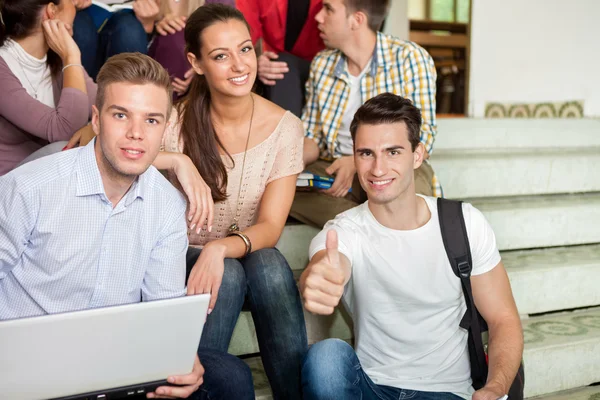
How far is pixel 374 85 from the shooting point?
239cm

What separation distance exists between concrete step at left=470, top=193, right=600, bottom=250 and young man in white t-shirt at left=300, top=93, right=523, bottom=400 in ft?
3.09

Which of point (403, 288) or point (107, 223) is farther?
point (403, 288)

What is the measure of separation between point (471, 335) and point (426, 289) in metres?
0.16

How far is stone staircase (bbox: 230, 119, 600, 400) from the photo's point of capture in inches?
85.0

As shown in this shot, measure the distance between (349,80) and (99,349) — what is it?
1.55 m

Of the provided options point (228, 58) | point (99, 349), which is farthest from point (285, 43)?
point (99, 349)

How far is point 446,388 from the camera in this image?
1639 millimetres

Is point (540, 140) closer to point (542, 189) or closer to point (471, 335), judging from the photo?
point (542, 189)

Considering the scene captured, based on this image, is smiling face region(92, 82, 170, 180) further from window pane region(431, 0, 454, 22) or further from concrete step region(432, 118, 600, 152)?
window pane region(431, 0, 454, 22)

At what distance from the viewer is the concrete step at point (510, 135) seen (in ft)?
10.4

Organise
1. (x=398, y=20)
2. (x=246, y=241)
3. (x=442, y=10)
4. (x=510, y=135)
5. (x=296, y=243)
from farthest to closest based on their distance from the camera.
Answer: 1. (x=442, y=10)
2. (x=398, y=20)
3. (x=510, y=135)
4. (x=296, y=243)
5. (x=246, y=241)

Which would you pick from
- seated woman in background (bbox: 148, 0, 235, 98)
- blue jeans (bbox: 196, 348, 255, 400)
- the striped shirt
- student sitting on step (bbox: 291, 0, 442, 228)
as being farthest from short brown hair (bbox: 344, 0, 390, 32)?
blue jeans (bbox: 196, 348, 255, 400)

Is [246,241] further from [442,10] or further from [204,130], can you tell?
[442,10]

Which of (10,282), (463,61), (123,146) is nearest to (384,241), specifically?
(123,146)
